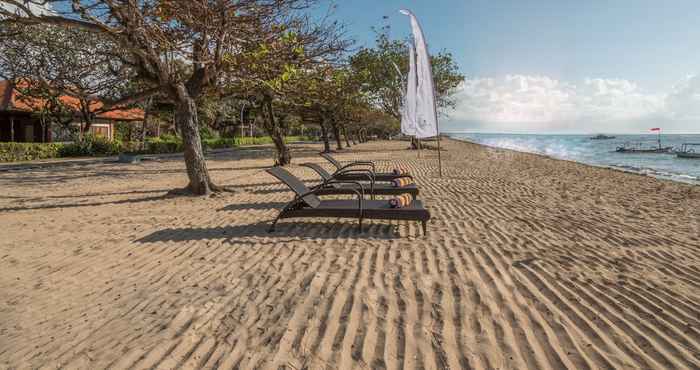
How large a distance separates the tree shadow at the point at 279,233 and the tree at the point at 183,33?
329cm

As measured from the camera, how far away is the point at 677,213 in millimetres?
7422

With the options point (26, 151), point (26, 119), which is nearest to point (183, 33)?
point (26, 151)

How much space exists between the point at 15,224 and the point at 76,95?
4.10m

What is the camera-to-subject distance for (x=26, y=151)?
2152 cm

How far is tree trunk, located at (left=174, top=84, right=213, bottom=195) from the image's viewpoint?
8.95 meters

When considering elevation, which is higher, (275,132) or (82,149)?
(275,132)

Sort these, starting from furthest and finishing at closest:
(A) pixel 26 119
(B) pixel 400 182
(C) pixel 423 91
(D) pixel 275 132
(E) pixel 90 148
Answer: (A) pixel 26 119 < (E) pixel 90 148 < (D) pixel 275 132 < (C) pixel 423 91 < (B) pixel 400 182

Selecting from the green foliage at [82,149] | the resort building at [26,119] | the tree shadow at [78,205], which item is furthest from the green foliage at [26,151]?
the tree shadow at [78,205]

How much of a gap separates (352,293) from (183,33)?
8161 millimetres

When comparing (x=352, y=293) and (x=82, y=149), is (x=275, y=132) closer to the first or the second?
(x=352, y=293)

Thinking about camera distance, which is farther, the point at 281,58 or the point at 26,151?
the point at 26,151

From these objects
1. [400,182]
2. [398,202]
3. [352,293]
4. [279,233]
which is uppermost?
[400,182]

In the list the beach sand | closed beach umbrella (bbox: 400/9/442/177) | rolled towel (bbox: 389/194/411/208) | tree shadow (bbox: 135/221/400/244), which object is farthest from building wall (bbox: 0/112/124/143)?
rolled towel (bbox: 389/194/411/208)

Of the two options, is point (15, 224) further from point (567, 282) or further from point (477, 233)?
point (567, 282)
